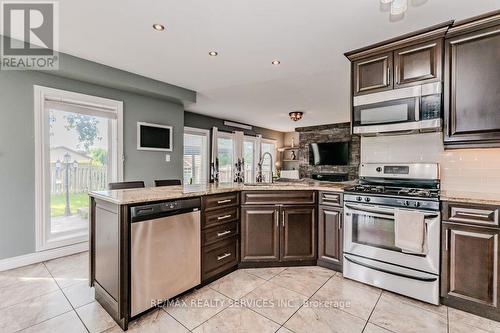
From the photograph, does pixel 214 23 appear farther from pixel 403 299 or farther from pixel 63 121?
pixel 403 299

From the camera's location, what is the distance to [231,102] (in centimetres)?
496

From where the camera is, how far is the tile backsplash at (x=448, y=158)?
89.5 inches

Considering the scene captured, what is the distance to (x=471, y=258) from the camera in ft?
6.14

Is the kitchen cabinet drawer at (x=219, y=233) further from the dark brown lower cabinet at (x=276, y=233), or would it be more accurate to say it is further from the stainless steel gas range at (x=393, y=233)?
the stainless steel gas range at (x=393, y=233)

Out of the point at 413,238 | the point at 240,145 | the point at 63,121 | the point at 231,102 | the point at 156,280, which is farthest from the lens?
the point at 240,145

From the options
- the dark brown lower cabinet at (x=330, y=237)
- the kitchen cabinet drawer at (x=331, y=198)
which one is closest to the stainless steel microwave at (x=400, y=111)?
the kitchen cabinet drawer at (x=331, y=198)

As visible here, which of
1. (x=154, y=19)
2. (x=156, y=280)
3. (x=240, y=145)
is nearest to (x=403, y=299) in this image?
(x=156, y=280)

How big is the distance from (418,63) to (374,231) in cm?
166

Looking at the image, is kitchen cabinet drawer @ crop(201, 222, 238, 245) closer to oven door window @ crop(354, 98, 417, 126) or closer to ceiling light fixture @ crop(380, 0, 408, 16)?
oven door window @ crop(354, 98, 417, 126)

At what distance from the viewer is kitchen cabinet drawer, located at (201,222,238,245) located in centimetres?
226

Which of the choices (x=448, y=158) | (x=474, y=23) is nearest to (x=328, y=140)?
(x=448, y=158)

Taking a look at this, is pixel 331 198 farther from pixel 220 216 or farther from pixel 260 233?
pixel 220 216

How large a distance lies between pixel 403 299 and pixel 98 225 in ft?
8.83

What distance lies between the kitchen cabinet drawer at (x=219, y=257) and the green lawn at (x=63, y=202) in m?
2.24
